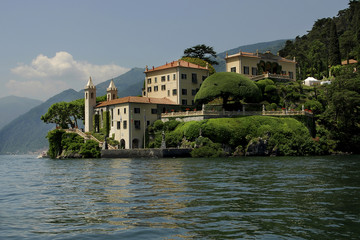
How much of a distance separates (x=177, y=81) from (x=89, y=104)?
61.2 ft

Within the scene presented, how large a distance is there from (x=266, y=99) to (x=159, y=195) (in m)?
63.7

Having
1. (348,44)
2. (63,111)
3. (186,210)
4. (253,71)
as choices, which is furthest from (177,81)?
(186,210)

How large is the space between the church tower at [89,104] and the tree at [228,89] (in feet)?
78.6

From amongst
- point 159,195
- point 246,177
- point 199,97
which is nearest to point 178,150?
point 199,97

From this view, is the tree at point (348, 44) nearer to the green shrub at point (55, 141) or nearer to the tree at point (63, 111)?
the tree at point (63, 111)

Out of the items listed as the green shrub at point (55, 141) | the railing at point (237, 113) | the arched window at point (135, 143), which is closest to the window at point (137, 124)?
the arched window at point (135, 143)

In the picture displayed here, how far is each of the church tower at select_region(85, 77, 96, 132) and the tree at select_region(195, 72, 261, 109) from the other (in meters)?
24.0

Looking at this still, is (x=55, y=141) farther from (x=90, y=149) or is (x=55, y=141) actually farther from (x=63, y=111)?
(x=90, y=149)

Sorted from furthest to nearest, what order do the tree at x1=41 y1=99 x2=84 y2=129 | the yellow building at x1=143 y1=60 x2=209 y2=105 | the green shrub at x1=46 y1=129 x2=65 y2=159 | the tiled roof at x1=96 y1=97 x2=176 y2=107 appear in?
the tree at x1=41 y1=99 x2=84 y2=129 < the yellow building at x1=143 y1=60 x2=209 y2=105 < the green shrub at x1=46 y1=129 x2=65 y2=159 < the tiled roof at x1=96 y1=97 x2=176 y2=107

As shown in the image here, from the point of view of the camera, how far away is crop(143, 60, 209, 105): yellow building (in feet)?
271

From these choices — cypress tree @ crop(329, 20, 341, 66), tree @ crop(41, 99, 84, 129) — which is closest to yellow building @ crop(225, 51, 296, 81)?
cypress tree @ crop(329, 20, 341, 66)

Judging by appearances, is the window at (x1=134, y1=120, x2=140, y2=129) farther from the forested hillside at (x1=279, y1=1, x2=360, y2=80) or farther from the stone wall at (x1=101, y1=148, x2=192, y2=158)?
the forested hillside at (x1=279, y1=1, x2=360, y2=80)

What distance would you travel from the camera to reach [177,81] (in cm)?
8256

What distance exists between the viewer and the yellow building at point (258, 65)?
87.0m
